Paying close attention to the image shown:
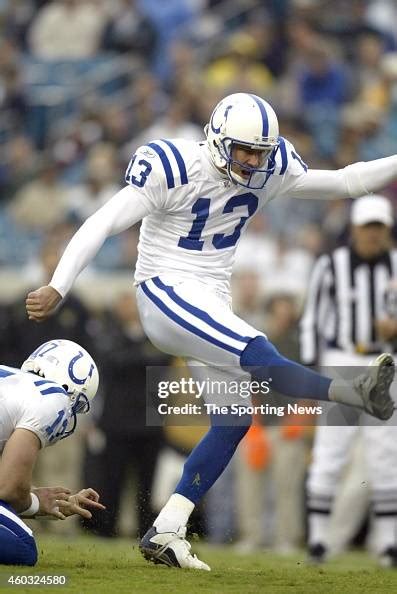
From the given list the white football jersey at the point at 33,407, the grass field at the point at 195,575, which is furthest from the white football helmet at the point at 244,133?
the grass field at the point at 195,575

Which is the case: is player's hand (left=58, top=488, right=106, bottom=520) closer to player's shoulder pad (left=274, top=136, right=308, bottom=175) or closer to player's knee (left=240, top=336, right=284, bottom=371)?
player's knee (left=240, top=336, right=284, bottom=371)

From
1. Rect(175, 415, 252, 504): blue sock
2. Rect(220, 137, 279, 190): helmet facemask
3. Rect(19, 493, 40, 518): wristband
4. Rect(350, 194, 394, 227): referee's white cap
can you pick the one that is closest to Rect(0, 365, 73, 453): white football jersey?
Rect(19, 493, 40, 518): wristband

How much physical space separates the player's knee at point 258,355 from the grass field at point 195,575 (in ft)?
3.22

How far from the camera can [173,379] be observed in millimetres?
7789

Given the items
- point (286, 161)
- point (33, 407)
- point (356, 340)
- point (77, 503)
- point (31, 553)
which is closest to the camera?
point (33, 407)

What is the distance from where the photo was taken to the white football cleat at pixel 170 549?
253 inches

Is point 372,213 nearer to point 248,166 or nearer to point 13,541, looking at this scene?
point 248,166

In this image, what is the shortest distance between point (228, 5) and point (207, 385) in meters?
8.38

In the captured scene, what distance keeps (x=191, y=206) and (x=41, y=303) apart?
97cm

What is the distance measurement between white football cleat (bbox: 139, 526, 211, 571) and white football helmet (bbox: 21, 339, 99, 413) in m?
0.73

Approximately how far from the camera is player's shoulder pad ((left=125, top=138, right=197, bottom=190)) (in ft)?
20.5

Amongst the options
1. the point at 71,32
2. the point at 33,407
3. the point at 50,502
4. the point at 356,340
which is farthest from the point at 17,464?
the point at 71,32

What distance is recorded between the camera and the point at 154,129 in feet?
41.5

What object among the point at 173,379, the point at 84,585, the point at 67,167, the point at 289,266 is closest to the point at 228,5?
the point at 67,167
